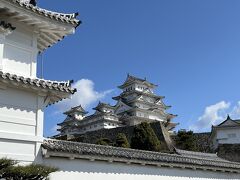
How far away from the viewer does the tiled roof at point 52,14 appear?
35.1 ft

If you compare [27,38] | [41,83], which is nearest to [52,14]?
[27,38]

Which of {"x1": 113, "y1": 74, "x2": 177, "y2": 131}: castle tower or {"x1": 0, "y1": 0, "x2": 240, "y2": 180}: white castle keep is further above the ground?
{"x1": 113, "y1": 74, "x2": 177, "y2": 131}: castle tower

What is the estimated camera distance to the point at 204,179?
16969mm

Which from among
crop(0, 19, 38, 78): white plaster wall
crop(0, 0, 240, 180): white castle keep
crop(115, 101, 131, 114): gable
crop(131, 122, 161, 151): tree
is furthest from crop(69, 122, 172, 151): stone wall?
crop(0, 19, 38, 78): white plaster wall

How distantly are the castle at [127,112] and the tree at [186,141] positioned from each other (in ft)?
63.1

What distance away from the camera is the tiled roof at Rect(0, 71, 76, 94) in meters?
9.83

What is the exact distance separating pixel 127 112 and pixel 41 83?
186 feet

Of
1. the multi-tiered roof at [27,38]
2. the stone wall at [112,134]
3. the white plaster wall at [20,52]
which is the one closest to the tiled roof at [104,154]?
the multi-tiered roof at [27,38]

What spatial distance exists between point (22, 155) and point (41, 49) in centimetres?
426

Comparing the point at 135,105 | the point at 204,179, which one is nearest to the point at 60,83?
the point at 204,179

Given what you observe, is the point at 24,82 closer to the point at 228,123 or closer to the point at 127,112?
the point at 228,123

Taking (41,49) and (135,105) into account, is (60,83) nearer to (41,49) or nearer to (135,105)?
(41,49)

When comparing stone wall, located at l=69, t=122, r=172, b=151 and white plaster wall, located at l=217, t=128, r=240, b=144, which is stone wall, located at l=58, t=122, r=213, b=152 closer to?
stone wall, located at l=69, t=122, r=172, b=151

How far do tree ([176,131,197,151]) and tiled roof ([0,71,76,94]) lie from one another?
3170cm
